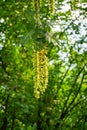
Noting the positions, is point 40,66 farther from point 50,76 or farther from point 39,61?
point 50,76

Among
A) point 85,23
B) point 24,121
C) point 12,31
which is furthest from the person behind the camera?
point 24,121

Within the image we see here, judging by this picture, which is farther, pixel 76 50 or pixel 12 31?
pixel 76 50

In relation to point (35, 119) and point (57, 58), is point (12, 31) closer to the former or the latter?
point (57, 58)

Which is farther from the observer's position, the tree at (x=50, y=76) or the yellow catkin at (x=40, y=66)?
the tree at (x=50, y=76)

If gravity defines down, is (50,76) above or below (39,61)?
below

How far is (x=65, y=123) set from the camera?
6398 mm

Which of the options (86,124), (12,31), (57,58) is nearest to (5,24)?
(12,31)

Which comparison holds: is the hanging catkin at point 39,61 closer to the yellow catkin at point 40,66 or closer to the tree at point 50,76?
the yellow catkin at point 40,66

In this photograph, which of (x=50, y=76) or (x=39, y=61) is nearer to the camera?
(x=39, y=61)

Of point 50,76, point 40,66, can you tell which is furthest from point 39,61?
point 50,76

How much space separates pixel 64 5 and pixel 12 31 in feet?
3.11

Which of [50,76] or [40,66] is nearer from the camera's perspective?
[40,66]

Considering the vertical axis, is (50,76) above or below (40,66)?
below

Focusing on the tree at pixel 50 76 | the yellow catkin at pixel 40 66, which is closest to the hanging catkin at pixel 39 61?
the yellow catkin at pixel 40 66
